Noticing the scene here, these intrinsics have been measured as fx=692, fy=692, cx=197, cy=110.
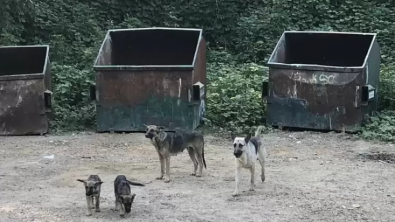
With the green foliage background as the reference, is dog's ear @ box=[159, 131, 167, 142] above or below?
below

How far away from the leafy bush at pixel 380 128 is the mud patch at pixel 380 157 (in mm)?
866

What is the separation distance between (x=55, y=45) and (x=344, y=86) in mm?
7404

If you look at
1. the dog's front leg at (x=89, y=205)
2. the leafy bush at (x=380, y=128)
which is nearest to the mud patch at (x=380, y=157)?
the leafy bush at (x=380, y=128)

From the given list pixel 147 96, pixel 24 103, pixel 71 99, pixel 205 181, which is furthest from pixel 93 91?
pixel 205 181

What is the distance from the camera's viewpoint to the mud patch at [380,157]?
9.25 m

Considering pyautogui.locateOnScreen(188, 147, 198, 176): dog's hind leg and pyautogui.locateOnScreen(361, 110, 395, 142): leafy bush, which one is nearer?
pyautogui.locateOnScreen(188, 147, 198, 176): dog's hind leg

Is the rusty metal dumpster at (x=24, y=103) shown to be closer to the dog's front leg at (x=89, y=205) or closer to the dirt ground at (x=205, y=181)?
the dirt ground at (x=205, y=181)

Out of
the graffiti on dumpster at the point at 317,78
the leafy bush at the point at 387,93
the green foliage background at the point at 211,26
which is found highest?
the green foliage background at the point at 211,26

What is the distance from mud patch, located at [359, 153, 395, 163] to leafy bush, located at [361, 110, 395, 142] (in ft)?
2.84

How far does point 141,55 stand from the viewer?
510 inches

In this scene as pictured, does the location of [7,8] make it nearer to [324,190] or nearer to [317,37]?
[317,37]

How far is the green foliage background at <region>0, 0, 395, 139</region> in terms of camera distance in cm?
1309

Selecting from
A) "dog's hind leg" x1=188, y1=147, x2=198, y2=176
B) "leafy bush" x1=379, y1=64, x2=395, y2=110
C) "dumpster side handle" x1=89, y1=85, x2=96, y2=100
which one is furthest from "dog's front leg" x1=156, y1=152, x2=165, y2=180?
"leafy bush" x1=379, y1=64, x2=395, y2=110

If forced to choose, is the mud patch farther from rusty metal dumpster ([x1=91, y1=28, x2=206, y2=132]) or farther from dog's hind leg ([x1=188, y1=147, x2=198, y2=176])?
rusty metal dumpster ([x1=91, y1=28, x2=206, y2=132])
